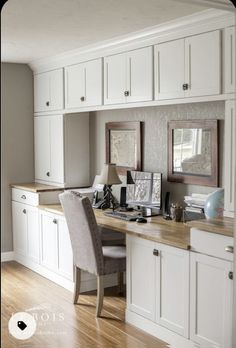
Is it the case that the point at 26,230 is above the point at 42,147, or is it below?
below

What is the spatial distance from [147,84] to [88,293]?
203cm

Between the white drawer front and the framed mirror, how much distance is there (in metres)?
1.66

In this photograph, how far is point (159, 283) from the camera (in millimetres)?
3514

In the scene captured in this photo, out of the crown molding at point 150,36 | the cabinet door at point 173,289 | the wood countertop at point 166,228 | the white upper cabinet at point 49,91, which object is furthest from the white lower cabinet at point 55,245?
the crown molding at point 150,36

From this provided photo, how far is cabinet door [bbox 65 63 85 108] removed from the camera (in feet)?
Answer: 16.3

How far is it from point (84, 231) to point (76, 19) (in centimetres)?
163

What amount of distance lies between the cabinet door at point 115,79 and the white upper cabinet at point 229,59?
4.12 feet

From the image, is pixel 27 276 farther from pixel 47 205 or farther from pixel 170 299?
pixel 170 299

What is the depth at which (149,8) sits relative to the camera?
3.28 m

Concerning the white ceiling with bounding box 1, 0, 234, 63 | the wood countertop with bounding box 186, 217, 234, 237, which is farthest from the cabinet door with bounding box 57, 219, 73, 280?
the wood countertop with bounding box 186, 217, 234, 237

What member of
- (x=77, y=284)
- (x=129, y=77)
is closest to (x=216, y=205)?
(x=129, y=77)

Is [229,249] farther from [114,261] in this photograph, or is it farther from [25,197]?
[25,197]

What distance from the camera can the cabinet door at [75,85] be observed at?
497 centimetres

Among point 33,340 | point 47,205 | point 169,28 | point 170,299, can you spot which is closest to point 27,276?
point 47,205
